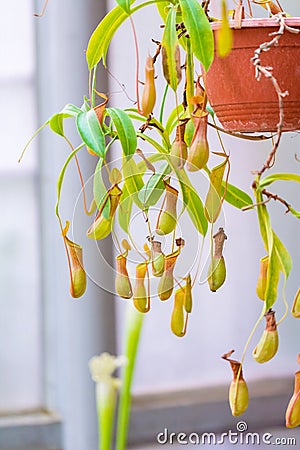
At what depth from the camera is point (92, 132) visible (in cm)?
81

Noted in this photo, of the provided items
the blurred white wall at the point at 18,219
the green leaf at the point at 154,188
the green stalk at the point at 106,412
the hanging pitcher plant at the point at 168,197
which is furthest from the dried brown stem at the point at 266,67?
the blurred white wall at the point at 18,219

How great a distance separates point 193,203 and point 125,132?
0.11 metres

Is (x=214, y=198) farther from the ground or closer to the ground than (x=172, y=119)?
closer to the ground

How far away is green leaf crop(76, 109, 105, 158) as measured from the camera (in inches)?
31.4

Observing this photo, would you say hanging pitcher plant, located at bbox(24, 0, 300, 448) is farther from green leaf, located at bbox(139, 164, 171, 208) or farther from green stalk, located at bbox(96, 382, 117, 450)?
green stalk, located at bbox(96, 382, 117, 450)

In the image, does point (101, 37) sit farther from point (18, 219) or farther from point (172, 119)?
point (18, 219)

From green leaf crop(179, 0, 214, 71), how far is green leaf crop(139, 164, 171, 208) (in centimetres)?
12

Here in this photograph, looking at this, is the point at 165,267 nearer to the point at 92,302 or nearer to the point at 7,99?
the point at 92,302

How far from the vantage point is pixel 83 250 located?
2.82ft

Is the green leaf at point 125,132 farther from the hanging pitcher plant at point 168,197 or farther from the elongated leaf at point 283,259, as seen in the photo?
the elongated leaf at point 283,259

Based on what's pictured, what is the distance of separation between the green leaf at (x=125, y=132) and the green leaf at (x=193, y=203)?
0.06 meters

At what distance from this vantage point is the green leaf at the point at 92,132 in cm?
80

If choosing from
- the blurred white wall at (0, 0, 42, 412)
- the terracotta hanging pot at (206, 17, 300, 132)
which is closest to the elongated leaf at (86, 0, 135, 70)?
the terracotta hanging pot at (206, 17, 300, 132)

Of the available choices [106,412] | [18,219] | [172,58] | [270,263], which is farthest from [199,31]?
[18,219]
